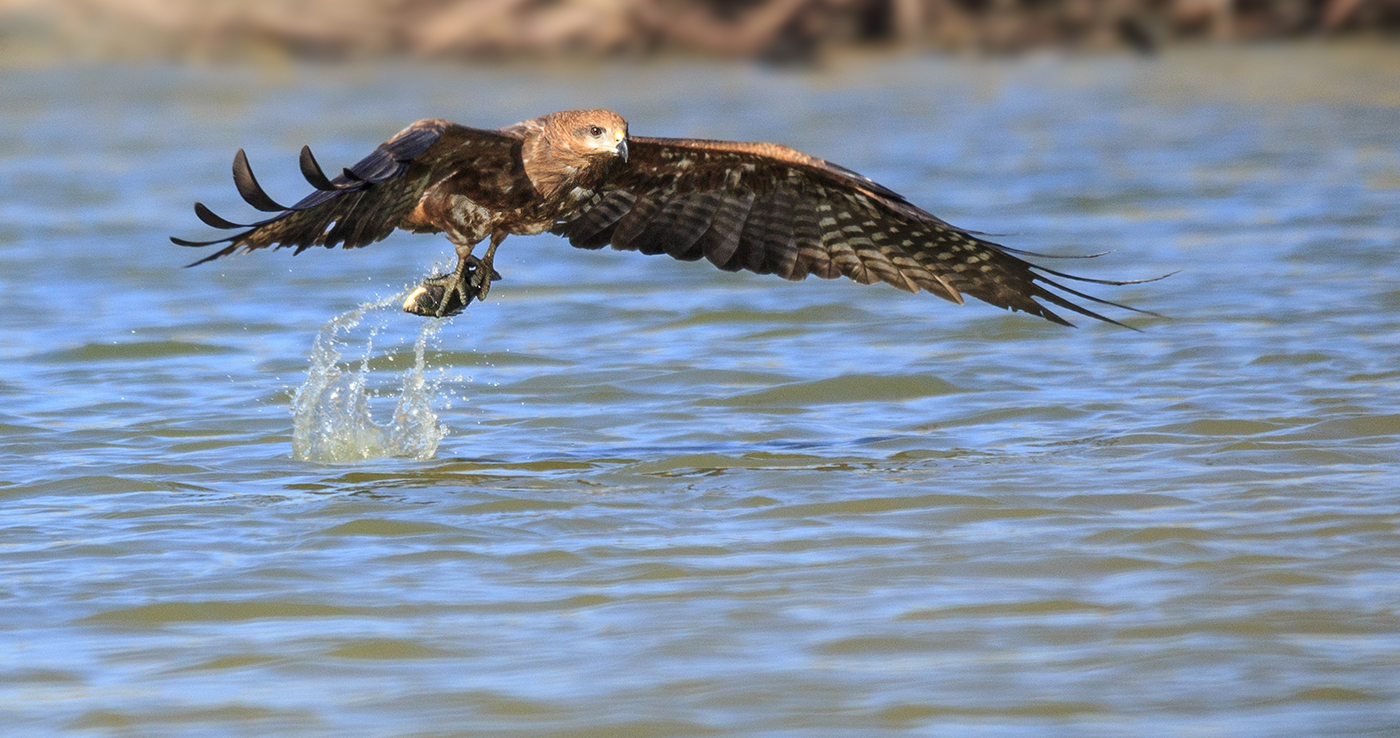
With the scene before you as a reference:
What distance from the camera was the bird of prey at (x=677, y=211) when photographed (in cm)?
686

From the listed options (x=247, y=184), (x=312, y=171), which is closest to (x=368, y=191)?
(x=312, y=171)

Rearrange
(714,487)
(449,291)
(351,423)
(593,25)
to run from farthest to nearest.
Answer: (593,25) → (351,423) → (449,291) → (714,487)

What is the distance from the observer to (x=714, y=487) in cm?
662

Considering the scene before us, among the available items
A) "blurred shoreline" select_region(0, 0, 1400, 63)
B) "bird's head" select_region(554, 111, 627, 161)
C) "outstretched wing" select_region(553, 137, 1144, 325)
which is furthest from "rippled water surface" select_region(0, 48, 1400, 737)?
"blurred shoreline" select_region(0, 0, 1400, 63)

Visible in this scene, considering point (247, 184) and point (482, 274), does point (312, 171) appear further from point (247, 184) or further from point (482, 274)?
point (482, 274)

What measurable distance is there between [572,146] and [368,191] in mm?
966

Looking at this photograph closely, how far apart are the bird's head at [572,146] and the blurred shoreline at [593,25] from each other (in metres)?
12.7

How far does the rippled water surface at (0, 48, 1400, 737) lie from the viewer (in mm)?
4609

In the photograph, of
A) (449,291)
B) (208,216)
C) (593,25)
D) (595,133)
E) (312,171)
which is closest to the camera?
(208,216)

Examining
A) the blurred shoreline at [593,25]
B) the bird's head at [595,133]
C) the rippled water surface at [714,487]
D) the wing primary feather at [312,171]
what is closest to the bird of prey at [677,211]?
the bird's head at [595,133]

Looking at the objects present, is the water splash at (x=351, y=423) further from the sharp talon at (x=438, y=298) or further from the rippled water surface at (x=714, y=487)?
the sharp talon at (x=438, y=298)

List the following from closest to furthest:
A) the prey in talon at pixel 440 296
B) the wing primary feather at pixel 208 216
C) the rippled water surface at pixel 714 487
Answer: the rippled water surface at pixel 714 487 < the wing primary feather at pixel 208 216 < the prey in talon at pixel 440 296

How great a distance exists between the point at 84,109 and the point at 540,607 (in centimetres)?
1524

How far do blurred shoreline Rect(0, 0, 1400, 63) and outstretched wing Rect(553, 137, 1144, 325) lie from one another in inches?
477
